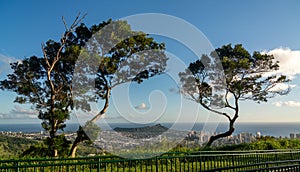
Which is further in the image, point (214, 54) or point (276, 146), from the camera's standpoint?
point (214, 54)

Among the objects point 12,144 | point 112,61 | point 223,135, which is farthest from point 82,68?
point 223,135

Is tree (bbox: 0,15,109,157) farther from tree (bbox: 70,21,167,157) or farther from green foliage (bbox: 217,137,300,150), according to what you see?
green foliage (bbox: 217,137,300,150)

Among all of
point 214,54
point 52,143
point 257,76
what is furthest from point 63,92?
point 257,76

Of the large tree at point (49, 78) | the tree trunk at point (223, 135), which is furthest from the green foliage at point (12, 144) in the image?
the tree trunk at point (223, 135)

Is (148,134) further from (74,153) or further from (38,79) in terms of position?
(38,79)

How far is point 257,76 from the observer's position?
19.9m

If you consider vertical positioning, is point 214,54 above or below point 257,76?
above

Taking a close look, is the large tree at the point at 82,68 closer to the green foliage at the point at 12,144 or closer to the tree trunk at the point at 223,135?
the green foliage at the point at 12,144

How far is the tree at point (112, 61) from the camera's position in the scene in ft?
51.7

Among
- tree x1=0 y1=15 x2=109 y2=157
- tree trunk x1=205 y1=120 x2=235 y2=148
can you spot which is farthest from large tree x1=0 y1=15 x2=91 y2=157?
tree trunk x1=205 y1=120 x2=235 y2=148

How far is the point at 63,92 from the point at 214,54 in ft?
32.7

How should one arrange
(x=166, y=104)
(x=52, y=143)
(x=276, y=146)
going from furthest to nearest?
(x=276, y=146), (x=52, y=143), (x=166, y=104)

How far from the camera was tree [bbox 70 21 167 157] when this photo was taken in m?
15.8

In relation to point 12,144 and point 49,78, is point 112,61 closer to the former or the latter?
point 49,78
